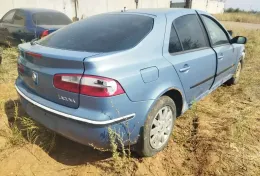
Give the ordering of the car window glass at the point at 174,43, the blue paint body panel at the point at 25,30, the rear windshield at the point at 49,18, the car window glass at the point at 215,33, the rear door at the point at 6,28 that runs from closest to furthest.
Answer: the car window glass at the point at 174,43
the car window glass at the point at 215,33
the blue paint body panel at the point at 25,30
the rear windshield at the point at 49,18
the rear door at the point at 6,28

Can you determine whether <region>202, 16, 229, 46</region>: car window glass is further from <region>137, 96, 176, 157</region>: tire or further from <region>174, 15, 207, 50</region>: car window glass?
<region>137, 96, 176, 157</region>: tire

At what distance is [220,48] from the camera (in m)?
3.52

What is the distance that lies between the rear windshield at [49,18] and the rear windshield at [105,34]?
12.3ft

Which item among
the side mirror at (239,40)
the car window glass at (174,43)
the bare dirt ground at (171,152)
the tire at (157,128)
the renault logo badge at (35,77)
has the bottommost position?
the bare dirt ground at (171,152)

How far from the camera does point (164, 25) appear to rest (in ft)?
8.34

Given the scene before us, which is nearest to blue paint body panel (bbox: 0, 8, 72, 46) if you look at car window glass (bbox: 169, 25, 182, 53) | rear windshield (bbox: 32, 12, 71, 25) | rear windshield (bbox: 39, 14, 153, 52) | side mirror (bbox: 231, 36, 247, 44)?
rear windshield (bbox: 32, 12, 71, 25)

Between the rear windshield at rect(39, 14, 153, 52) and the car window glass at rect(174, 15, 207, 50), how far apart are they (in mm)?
454

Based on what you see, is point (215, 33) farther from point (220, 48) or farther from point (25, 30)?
point (25, 30)

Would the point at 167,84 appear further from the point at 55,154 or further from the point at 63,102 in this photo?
the point at 55,154

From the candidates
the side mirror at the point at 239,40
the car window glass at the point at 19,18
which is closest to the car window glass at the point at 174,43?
the side mirror at the point at 239,40

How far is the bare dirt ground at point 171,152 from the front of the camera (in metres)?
2.34

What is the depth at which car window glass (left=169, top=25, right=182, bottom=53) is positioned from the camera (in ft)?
8.42

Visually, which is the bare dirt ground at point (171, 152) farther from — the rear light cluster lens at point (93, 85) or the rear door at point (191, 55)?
the rear light cluster lens at point (93, 85)

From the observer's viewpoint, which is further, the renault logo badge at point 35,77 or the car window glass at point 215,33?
the car window glass at point 215,33
